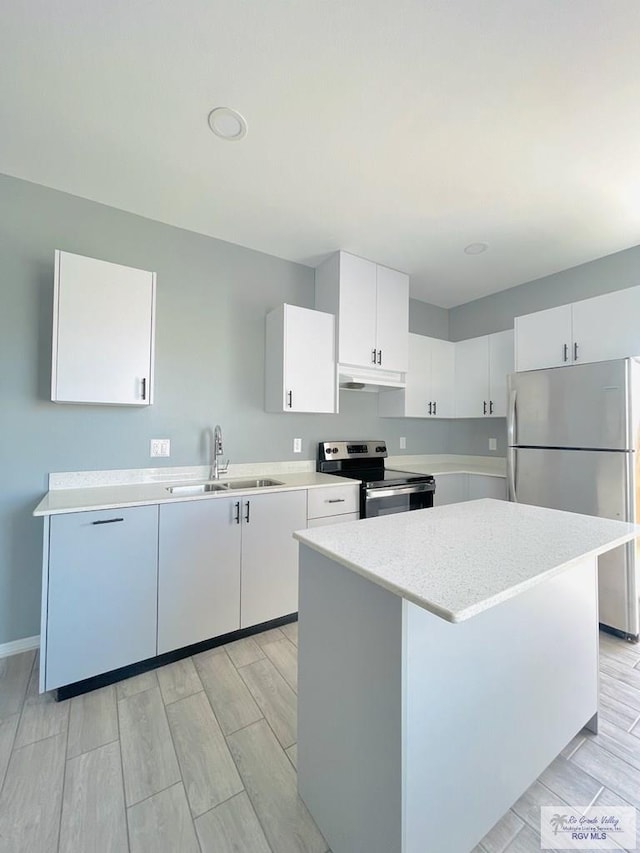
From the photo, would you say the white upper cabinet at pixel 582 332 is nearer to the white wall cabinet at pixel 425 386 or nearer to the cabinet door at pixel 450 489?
the white wall cabinet at pixel 425 386

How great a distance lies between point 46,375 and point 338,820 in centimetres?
242

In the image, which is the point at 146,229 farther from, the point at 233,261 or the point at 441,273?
the point at 441,273

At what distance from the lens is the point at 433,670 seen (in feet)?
2.92

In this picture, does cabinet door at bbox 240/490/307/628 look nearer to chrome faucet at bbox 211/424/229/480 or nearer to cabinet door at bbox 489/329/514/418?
chrome faucet at bbox 211/424/229/480

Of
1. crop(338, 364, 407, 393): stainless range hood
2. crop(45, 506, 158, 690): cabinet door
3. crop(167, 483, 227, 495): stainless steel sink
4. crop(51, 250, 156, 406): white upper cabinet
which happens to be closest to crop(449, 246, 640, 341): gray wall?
crop(338, 364, 407, 393): stainless range hood

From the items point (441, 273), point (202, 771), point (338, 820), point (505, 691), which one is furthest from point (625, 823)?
point (441, 273)

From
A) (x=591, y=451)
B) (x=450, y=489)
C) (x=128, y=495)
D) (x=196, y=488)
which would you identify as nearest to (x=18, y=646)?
(x=128, y=495)

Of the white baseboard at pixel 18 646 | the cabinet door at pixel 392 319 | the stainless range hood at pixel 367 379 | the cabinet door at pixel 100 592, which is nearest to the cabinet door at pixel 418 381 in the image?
the stainless range hood at pixel 367 379

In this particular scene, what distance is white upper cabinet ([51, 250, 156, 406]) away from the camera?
1830mm

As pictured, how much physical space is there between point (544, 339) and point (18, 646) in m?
4.06

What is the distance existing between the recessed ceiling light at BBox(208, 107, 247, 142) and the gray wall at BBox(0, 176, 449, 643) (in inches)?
38.0

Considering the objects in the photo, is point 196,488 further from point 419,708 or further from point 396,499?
point 419,708

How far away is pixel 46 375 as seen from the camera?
2.03m

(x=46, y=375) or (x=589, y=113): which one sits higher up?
(x=589, y=113)
